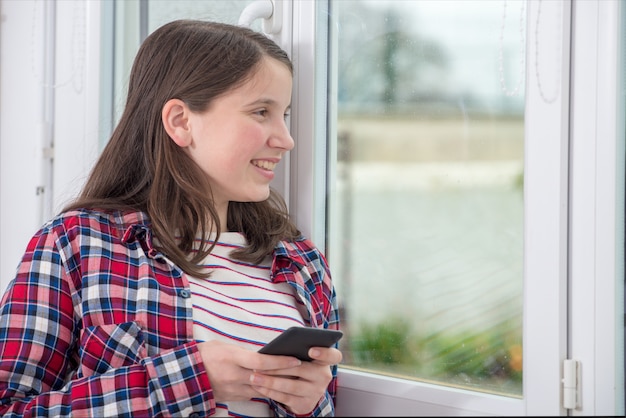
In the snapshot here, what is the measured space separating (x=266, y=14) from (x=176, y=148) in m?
0.32

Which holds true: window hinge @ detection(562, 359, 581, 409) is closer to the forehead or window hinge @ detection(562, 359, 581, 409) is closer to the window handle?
the forehead

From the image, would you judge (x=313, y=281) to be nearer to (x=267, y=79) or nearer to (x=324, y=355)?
(x=324, y=355)

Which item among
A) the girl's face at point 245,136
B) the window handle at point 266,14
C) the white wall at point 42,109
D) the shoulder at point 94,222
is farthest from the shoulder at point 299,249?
the white wall at point 42,109

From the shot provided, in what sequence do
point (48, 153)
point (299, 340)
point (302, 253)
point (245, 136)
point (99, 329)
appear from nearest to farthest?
1. point (299, 340)
2. point (99, 329)
3. point (245, 136)
4. point (302, 253)
5. point (48, 153)

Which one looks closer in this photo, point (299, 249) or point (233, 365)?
point (233, 365)

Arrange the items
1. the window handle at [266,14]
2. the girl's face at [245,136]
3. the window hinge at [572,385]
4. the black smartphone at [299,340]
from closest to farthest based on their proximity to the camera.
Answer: the black smartphone at [299,340], the window hinge at [572,385], the girl's face at [245,136], the window handle at [266,14]

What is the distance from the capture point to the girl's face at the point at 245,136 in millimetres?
1211

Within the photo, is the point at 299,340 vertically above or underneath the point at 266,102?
underneath

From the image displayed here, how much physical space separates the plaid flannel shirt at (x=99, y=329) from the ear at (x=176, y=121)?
0.47 ft

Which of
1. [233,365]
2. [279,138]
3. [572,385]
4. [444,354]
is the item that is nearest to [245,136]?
[279,138]

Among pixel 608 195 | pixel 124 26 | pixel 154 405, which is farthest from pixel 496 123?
pixel 124 26

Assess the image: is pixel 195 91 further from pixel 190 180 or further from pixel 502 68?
pixel 502 68

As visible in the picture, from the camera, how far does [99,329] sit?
110 cm

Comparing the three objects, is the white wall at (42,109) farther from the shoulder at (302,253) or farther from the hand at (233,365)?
the hand at (233,365)
